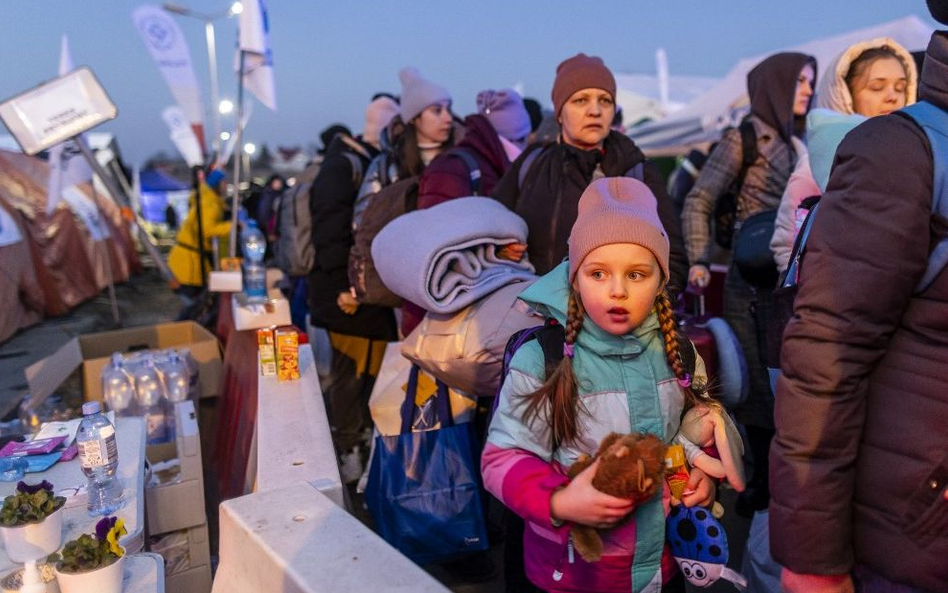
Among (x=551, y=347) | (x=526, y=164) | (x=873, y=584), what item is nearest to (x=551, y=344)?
(x=551, y=347)

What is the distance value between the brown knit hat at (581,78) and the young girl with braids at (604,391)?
1.62 m

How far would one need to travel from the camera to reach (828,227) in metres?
1.56

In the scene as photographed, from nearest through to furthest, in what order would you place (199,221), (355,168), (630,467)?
(630,467) → (355,168) → (199,221)

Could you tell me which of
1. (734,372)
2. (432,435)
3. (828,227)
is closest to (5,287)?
(432,435)

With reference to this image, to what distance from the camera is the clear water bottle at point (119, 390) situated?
4875 millimetres

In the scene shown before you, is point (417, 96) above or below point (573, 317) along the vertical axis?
above

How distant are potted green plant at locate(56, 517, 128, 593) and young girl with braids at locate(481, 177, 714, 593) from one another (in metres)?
1.01

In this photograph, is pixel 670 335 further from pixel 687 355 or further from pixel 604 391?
pixel 604 391

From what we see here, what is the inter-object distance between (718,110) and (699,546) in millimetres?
14346

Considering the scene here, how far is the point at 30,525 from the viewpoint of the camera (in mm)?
2076

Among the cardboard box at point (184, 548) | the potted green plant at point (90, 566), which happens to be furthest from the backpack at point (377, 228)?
the potted green plant at point (90, 566)

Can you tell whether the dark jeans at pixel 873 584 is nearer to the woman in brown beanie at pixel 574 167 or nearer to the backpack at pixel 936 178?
the backpack at pixel 936 178

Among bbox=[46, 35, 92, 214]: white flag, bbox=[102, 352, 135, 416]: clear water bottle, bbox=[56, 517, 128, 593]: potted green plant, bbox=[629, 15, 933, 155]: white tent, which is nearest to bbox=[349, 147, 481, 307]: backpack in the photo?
bbox=[102, 352, 135, 416]: clear water bottle

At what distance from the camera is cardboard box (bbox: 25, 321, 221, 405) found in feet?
15.9
